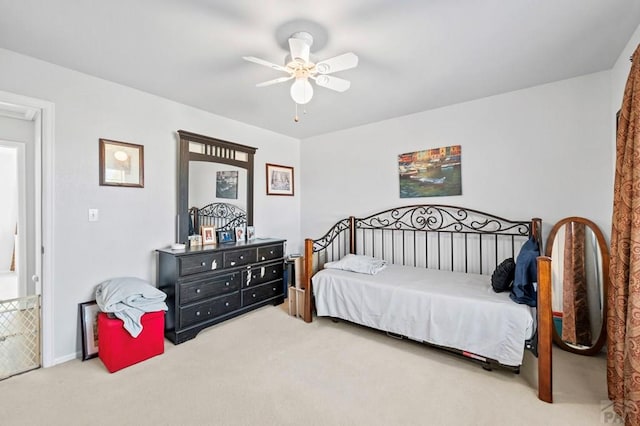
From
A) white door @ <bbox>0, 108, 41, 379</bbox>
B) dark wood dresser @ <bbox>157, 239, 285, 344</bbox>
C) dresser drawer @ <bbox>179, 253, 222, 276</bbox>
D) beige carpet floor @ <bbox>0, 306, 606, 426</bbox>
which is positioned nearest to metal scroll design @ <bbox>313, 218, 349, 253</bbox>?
dark wood dresser @ <bbox>157, 239, 285, 344</bbox>

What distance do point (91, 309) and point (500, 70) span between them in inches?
165

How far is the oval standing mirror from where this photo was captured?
244 cm

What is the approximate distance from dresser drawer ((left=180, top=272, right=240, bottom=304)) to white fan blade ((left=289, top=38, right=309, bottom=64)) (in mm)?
2276

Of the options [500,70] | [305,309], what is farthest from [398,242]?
[500,70]

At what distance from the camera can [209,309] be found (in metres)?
2.94

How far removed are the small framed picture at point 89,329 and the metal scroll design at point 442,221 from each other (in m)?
3.09

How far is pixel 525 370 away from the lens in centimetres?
224

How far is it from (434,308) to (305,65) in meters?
2.19

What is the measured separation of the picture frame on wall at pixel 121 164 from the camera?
261 centimetres

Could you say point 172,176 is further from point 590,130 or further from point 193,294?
point 590,130

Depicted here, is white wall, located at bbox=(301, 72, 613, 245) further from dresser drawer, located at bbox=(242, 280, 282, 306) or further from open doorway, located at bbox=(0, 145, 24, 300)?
open doorway, located at bbox=(0, 145, 24, 300)

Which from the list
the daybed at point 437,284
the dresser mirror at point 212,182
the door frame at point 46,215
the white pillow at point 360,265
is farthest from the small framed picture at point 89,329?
the white pillow at point 360,265

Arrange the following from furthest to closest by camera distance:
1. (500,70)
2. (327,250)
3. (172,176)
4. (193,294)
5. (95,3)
→ (327,250), (172,176), (193,294), (500,70), (95,3)

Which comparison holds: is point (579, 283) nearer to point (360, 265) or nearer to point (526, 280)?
point (526, 280)
